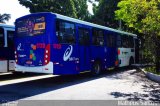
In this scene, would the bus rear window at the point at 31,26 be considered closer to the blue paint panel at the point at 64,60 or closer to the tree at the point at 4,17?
the blue paint panel at the point at 64,60

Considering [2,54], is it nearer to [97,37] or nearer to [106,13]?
Answer: [97,37]

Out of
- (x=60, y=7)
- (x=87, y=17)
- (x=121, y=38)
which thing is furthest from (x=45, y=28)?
(x=87, y=17)

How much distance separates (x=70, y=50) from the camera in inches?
532

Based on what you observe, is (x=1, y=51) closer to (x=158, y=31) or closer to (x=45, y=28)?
(x=45, y=28)

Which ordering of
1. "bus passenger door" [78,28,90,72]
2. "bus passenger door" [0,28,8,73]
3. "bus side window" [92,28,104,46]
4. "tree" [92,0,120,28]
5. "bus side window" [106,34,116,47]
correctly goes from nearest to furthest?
"bus passenger door" [78,28,90,72]
"bus passenger door" [0,28,8,73]
"bus side window" [92,28,104,46]
"bus side window" [106,34,116,47]
"tree" [92,0,120,28]

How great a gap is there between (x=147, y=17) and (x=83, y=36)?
162 inches

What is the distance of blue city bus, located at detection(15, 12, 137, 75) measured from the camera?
12328 mm

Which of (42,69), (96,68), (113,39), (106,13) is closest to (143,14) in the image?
(113,39)

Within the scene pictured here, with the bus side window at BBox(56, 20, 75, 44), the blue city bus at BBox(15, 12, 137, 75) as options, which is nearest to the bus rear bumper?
the blue city bus at BBox(15, 12, 137, 75)

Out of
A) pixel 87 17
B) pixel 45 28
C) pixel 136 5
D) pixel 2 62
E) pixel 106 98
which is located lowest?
pixel 106 98

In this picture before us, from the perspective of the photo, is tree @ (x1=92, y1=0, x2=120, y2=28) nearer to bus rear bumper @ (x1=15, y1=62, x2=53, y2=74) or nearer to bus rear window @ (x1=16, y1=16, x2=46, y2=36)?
bus rear window @ (x1=16, y1=16, x2=46, y2=36)

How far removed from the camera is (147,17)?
1614 centimetres

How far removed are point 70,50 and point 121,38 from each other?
802 cm

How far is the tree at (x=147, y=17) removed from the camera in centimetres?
1586
